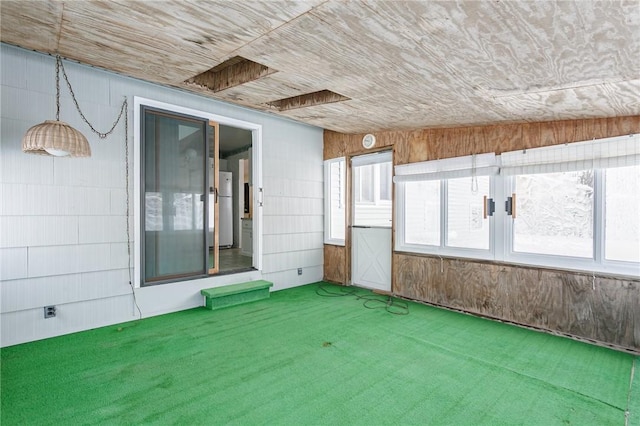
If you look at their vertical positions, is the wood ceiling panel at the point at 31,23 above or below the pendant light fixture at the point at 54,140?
above

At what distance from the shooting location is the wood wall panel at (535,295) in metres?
3.07

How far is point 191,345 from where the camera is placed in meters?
3.09

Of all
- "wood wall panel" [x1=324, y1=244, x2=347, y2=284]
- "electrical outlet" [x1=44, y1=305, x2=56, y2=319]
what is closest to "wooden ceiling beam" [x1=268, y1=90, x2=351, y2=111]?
"wood wall panel" [x1=324, y1=244, x2=347, y2=284]

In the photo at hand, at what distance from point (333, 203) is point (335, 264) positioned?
1104 mm

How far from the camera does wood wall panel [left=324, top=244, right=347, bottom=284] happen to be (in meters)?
5.70

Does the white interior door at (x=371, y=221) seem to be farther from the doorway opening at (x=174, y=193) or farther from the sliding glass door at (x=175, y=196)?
the sliding glass door at (x=175, y=196)

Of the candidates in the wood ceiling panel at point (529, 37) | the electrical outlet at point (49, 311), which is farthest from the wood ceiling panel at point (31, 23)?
the electrical outlet at point (49, 311)

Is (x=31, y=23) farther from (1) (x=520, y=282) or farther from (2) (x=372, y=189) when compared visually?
(1) (x=520, y=282)

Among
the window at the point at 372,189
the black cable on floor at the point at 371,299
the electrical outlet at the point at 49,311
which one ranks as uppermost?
the window at the point at 372,189

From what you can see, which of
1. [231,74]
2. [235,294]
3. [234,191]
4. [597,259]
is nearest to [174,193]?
[235,294]

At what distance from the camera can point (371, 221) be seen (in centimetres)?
544

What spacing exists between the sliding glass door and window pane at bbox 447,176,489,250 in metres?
3.24

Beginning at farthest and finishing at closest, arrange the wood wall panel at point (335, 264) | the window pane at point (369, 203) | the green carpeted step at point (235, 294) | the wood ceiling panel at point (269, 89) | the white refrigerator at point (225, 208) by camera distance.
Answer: the white refrigerator at point (225, 208), the wood wall panel at point (335, 264), the window pane at point (369, 203), the green carpeted step at point (235, 294), the wood ceiling panel at point (269, 89)

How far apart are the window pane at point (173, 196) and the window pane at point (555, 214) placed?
395 cm
